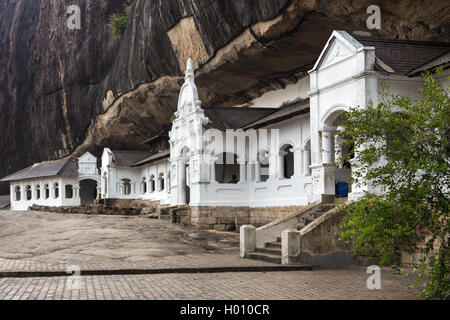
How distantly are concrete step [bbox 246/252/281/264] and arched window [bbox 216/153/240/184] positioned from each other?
9966 mm

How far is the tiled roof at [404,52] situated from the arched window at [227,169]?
10.6 m

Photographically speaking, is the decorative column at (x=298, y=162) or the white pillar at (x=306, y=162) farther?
the decorative column at (x=298, y=162)

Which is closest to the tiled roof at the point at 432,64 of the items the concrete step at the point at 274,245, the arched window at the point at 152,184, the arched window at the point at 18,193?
the concrete step at the point at 274,245

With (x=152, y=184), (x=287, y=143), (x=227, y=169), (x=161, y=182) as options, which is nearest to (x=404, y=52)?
(x=287, y=143)

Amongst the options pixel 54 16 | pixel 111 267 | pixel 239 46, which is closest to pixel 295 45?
pixel 239 46

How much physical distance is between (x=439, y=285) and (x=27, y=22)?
179 feet

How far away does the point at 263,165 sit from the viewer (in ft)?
85.9

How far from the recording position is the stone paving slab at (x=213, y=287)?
976 centimetres

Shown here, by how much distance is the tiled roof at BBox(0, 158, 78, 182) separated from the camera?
47.3 m

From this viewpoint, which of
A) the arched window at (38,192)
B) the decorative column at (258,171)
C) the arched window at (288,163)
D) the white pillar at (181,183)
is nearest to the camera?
the arched window at (288,163)

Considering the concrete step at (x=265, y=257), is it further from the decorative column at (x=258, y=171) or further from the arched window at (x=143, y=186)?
the arched window at (x=143, y=186)

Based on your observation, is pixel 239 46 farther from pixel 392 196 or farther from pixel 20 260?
pixel 392 196

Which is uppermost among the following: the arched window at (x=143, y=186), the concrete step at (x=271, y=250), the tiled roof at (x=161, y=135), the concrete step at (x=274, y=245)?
the tiled roof at (x=161, y=135)

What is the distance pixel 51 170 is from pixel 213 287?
4016cm
